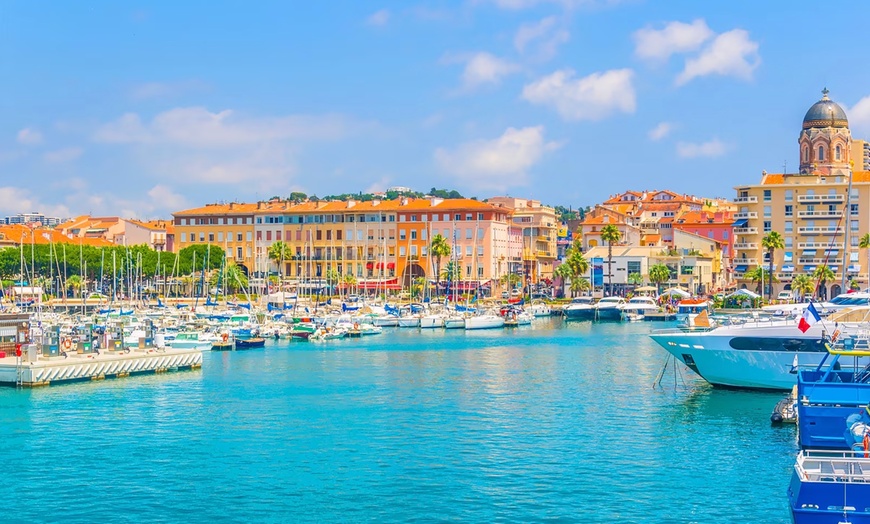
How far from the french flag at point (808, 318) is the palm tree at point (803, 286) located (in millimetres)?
72653

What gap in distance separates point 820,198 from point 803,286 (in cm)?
1090

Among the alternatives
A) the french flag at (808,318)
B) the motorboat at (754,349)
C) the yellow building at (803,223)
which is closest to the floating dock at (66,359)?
the motorboat at (754,349)

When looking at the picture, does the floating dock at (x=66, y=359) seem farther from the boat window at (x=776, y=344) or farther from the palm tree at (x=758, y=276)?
the palm tree at (x=758, y=276)

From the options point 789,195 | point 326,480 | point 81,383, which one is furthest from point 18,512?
point 789,195

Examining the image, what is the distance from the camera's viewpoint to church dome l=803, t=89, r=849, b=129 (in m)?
138

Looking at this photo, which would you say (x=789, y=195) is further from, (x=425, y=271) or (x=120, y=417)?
(x=120, y=417)

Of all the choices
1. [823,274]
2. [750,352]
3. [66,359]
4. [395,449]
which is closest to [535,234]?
[823,274]

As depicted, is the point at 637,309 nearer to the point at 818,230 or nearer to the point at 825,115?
the point at 818,230

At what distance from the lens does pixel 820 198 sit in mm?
118375

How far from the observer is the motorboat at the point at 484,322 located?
326 ft

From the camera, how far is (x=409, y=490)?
102ft

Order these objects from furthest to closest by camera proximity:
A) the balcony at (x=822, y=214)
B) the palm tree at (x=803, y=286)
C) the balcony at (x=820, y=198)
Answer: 1. the balcony at (x=822, y=214)
2. the balcony at (x=820, y=198)
3. the palm tree at (x=803, y=286)

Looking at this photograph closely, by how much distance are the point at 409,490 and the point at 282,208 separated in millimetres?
119381

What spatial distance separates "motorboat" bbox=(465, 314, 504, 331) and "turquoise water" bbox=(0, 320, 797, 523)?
38.3 m
